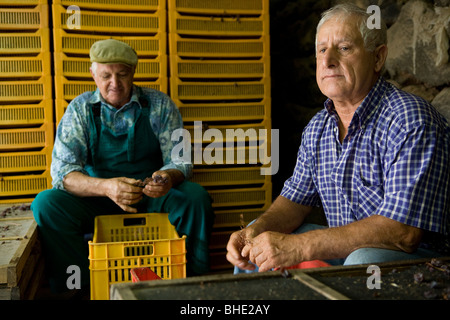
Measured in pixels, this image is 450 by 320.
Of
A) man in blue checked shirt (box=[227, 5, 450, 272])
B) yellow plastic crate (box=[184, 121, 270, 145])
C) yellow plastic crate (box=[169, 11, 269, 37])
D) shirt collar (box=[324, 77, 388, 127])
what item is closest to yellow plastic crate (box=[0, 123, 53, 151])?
yellow plastic crate (box=[184, 121, 270, 145])

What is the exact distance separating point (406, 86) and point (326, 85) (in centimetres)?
99

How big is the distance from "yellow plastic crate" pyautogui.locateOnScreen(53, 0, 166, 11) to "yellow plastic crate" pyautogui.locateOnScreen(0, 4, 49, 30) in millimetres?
167

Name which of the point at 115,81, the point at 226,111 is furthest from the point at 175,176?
the point at 226,111

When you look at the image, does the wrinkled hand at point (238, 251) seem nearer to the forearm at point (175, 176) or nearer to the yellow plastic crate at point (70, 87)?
the forearm at point (175, 176)

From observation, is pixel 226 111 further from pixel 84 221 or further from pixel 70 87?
pixel 84 221

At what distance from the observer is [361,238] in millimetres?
1612

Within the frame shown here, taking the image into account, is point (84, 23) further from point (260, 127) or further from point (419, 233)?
point (419, 233)

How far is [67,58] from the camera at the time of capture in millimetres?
3270

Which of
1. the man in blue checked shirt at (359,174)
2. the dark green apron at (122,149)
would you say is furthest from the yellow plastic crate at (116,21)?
the man in blue checked shirt at (359,174)

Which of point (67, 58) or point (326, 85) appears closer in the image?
point (326, 85)

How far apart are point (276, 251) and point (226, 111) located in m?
2.05

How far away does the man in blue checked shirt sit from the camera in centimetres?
160
